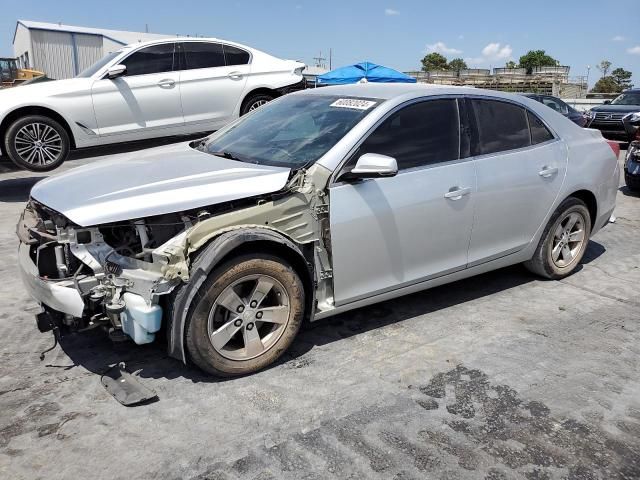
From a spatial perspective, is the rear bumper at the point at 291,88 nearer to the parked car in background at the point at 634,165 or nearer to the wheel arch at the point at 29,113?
the wheel arch at the point at 29,113

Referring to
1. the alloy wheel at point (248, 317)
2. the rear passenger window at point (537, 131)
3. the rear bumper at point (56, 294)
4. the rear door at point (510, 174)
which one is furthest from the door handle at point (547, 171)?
the rear bumper at point (56, 294)

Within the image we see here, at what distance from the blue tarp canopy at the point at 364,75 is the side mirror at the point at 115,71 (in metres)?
10.2

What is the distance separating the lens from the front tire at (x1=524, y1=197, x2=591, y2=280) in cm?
485

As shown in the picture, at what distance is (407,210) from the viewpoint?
3.74m

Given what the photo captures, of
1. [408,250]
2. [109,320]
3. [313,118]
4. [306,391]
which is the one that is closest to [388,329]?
[408,250]

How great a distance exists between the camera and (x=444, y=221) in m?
3.96

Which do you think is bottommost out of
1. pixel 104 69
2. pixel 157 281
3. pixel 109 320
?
pixel 109 320

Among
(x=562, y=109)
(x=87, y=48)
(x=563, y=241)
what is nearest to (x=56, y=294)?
(x=563, y=241)

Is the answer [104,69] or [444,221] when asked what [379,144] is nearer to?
[444,221]

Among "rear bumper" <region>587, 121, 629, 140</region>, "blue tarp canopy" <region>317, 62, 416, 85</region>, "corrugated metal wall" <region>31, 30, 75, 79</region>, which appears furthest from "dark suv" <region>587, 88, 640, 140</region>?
"corrugated metal wall" <region>31, 30, 75, 79</region>

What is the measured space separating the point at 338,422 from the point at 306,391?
351mm

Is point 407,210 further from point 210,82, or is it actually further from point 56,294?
point 210,82

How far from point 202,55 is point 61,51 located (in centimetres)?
3526

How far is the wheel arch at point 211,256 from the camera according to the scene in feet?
9.99
